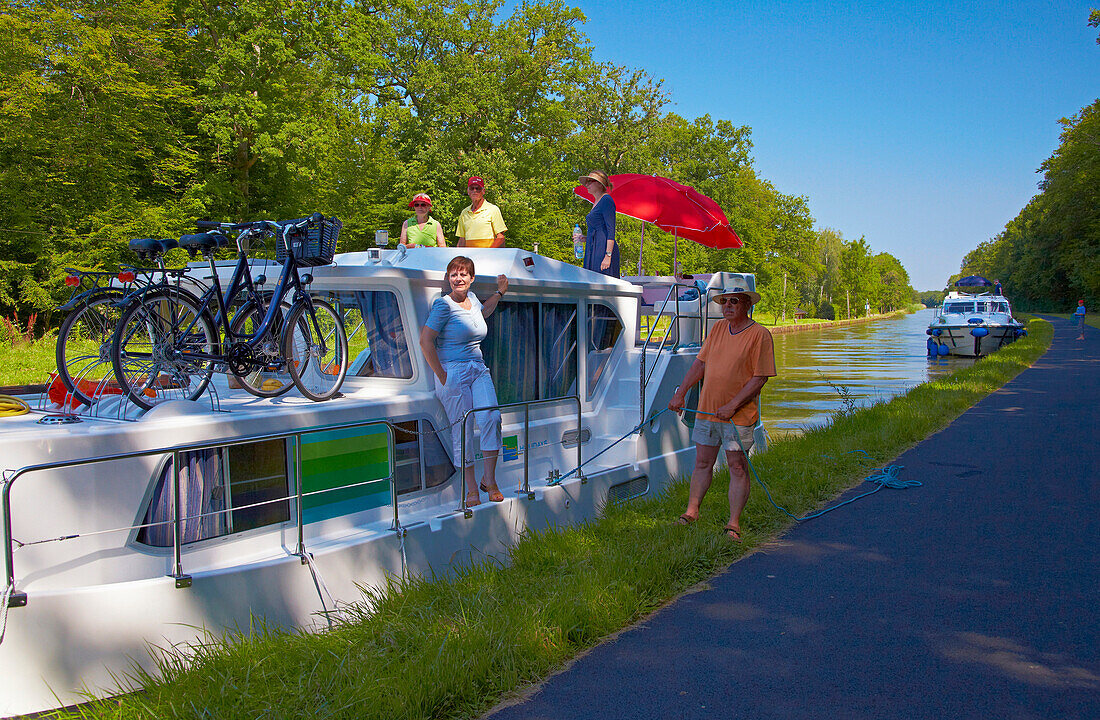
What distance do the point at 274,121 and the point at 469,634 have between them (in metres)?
25.2

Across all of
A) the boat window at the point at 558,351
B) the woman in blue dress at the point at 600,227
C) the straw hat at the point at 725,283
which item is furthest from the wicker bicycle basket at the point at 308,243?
the straw hat at the point at 725,283

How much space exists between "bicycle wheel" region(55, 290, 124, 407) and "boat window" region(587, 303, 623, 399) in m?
4.14

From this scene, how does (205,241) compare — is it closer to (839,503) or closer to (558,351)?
(558,351)

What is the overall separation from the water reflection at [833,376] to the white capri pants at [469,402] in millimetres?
9414

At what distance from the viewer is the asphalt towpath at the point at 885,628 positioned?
360 cm

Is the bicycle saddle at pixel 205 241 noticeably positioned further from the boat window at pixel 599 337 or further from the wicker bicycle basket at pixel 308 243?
the boat window at pixel 599 337

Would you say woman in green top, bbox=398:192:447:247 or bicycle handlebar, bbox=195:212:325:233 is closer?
bicycle handlebar, bbox=195:212:325:233

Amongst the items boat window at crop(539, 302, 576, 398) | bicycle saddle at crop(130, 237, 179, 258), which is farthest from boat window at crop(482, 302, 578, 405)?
bicycle saddle at crop(130, 237, 179, 258)

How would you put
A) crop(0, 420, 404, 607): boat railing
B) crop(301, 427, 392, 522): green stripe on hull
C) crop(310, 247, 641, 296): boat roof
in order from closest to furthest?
crop(0, 420, 404, 607): boat railing, crop(301, 427, 392, 522): green stripe on hull, crop(310, 247, 641, 296): boat roof

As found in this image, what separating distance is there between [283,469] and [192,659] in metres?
1.51

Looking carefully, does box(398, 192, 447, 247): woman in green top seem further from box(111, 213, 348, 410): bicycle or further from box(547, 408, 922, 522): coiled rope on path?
box(547, 408, 922, 522): coiled rope on path

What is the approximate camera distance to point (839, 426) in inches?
441

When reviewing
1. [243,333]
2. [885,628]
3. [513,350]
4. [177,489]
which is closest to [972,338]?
[513,350]

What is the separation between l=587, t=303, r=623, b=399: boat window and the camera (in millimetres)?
8172
